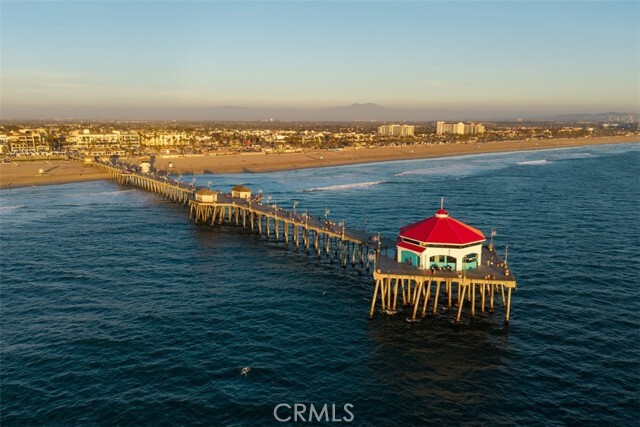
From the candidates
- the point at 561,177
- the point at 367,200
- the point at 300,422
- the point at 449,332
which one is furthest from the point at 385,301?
the point at 561,177

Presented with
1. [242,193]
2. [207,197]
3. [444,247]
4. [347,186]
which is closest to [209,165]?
[347,186]

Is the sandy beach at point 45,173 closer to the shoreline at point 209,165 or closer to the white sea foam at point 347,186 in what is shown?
the shoreline at point 209,165

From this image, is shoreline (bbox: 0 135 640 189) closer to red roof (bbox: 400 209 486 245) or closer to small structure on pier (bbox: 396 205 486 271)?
red roof (bbox: 400 209 486 245)

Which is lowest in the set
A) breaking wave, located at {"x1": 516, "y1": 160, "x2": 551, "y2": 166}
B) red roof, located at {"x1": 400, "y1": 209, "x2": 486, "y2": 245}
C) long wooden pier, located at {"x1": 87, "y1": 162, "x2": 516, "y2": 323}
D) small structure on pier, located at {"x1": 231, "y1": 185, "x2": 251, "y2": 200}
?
Answer: long wooden pier, located at {"x1": 87, "y1": 162, "x2": 516, "y2": 323}

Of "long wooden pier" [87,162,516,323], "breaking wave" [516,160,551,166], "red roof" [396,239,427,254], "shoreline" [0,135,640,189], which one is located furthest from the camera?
"breaking wave" [516,160,551,166]

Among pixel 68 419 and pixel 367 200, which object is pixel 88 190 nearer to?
pixel 367 200

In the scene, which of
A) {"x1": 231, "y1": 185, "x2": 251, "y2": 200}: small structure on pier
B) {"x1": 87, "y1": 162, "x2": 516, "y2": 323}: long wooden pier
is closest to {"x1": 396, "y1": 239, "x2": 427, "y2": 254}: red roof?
{"x1": 87, "y1": 162, "x2": 516, "y2": 323}: long wooden pier
